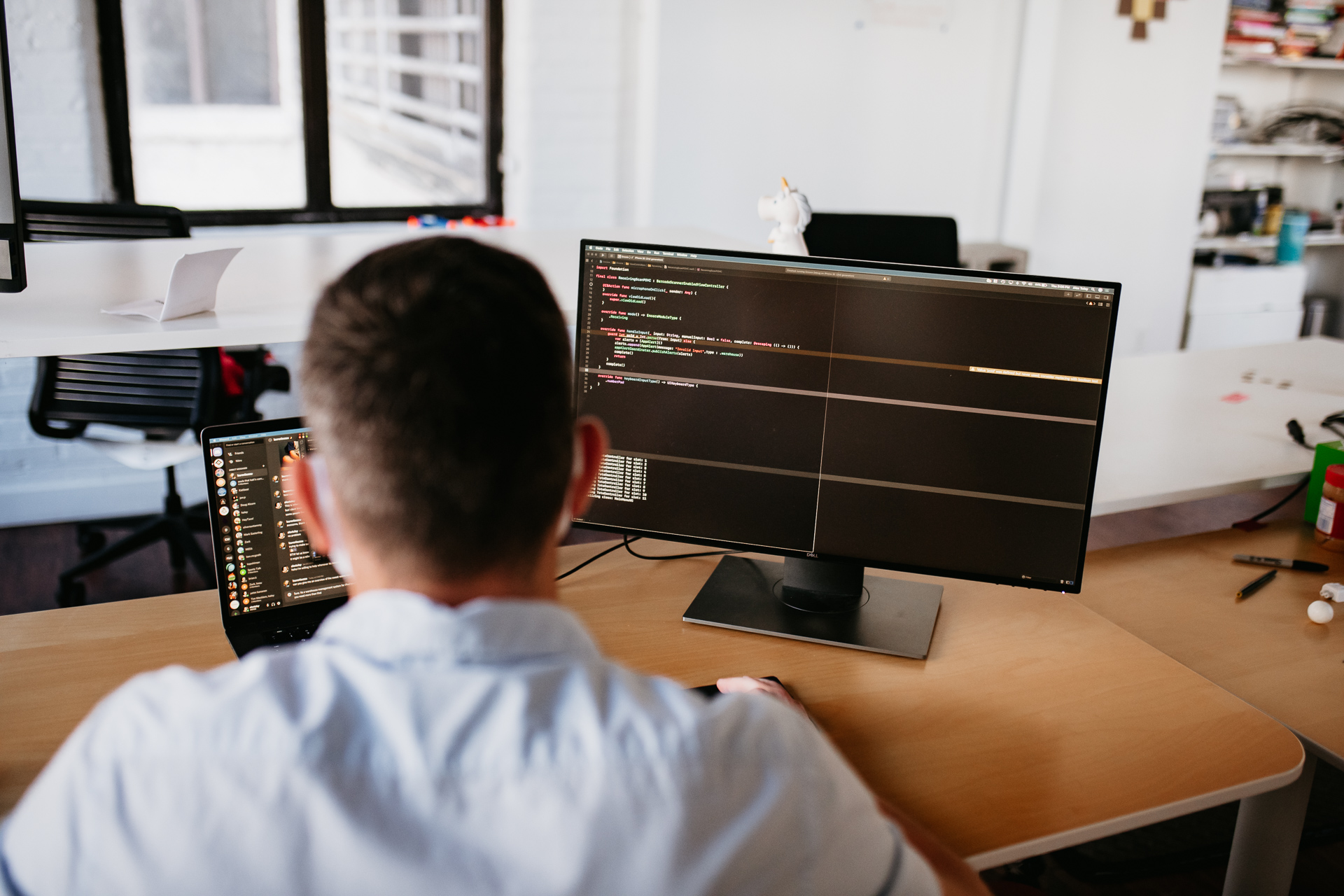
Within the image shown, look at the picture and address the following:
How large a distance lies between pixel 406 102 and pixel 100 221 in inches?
58.2

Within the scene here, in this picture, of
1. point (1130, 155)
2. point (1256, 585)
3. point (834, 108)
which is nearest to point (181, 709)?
point (1256, 585)

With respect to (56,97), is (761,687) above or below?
below

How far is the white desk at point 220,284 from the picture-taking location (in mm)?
1575

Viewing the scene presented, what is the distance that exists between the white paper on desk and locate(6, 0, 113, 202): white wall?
1.79 meters

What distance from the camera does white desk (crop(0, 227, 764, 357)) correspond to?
5.17 ft

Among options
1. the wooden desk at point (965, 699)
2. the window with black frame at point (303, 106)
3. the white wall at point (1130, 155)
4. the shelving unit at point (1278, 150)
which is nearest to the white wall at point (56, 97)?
the window with black frame at point (303, 106)

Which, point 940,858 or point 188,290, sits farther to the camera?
point 188,290

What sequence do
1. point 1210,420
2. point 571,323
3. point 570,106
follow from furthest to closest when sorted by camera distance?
1. point 570,106
2. point 1210,420
3. point 571,323

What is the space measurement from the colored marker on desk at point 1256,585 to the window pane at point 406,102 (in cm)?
310

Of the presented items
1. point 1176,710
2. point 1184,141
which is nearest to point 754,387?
point 1176,710

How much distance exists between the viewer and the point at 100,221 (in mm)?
2738

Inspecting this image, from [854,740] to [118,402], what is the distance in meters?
2.29

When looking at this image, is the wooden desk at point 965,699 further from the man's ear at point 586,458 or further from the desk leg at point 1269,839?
the man's ear at point 586,458

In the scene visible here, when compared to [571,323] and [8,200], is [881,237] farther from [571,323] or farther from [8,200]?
[8,200]
